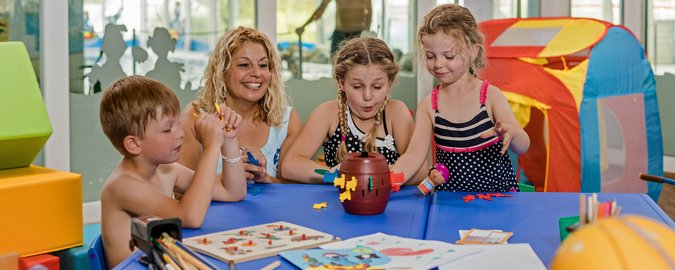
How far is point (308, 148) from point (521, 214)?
0.79 m

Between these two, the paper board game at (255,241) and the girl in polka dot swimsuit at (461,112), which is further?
the girl in polka dot swimsuit at (461,112)

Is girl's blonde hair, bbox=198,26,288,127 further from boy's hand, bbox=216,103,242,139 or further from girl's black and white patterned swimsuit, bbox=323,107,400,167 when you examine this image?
boy's hand, bbox=216,103,242,139

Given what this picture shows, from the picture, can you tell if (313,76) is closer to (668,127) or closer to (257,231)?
(668,127)

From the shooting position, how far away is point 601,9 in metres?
5.36

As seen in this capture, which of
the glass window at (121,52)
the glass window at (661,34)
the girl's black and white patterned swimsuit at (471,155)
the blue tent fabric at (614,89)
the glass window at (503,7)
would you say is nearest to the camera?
the girl's black and white patterned swimsuit at (471,155)

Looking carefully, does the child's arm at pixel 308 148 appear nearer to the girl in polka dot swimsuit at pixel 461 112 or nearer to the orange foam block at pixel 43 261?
the girl in polka dot swimsuit at pixel 461 112

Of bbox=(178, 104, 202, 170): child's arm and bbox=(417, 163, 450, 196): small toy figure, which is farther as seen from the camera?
bbox=(178, 104, 202, 170): child's arm

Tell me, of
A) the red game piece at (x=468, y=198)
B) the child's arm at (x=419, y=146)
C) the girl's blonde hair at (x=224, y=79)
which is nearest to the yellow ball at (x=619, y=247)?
the red game piece at (x=468, y=198)

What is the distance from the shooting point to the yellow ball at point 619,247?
79cm

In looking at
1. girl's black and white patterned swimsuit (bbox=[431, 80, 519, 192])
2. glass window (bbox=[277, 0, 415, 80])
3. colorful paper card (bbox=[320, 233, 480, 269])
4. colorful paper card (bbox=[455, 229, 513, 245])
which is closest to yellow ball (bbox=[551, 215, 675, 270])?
colorful paper card (bbox=[320, 233, 480, 269])

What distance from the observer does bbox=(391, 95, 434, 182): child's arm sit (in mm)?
2052

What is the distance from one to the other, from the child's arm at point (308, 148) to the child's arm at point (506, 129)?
1.48 feet

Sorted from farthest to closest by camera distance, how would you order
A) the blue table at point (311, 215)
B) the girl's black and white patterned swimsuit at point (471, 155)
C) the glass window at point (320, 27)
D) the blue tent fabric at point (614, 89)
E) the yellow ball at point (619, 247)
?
1. the glass window at point (320, 27)
2. the blue tent fabric at point (614, 89)
3. the girl's black and white patterned swimsuit at point (471, 155)
4. the blue table at point (311, 215)
5. the yellow ball at point (619, 247)

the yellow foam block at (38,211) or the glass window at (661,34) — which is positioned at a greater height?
the glass window at (661,34)
